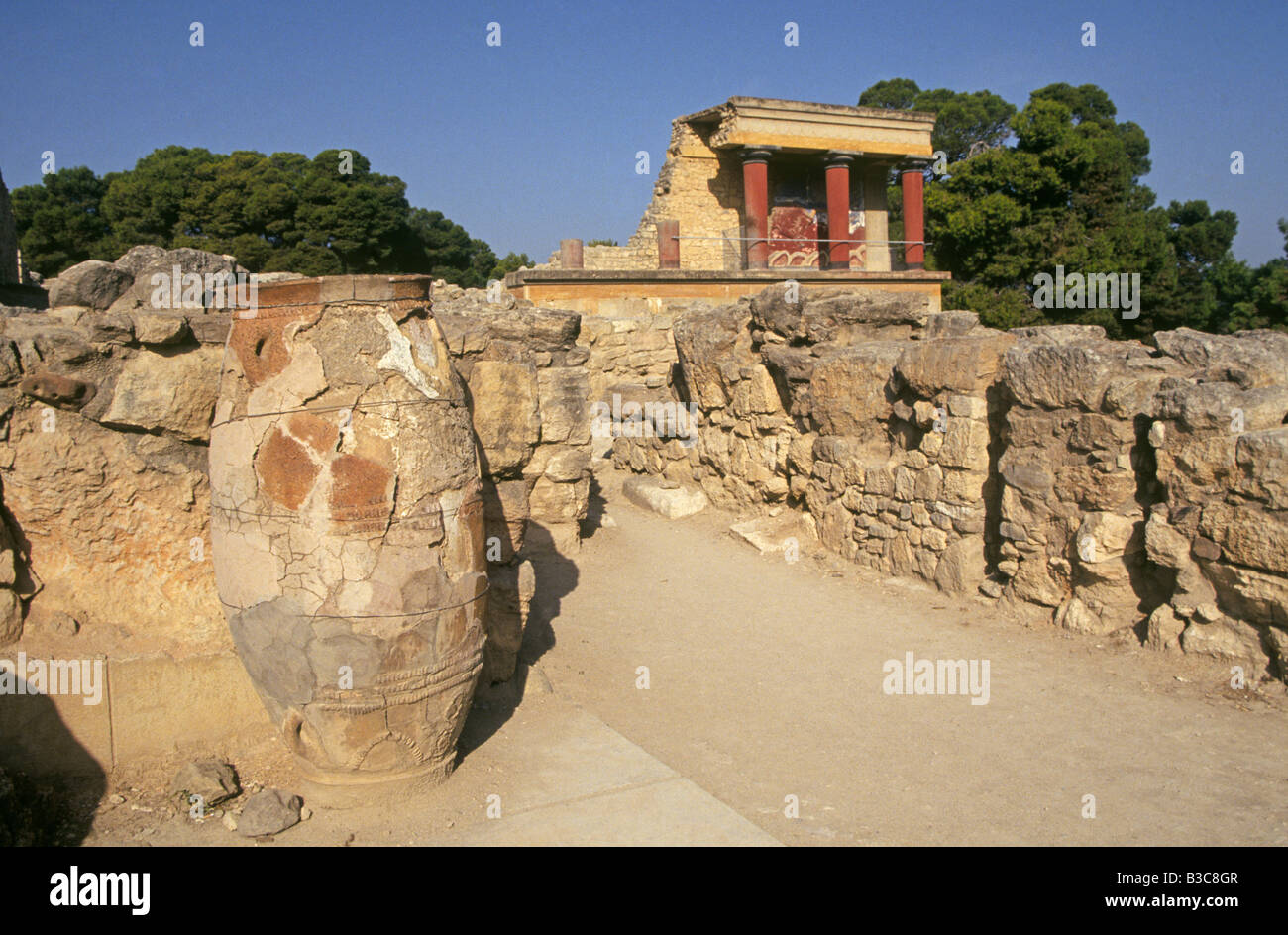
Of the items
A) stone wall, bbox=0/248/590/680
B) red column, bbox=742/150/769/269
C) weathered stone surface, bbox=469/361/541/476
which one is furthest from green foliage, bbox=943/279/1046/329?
stone wall, bbox=0/248/590/680

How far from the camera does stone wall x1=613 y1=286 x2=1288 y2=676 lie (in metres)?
4.95

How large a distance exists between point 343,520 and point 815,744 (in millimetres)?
2540

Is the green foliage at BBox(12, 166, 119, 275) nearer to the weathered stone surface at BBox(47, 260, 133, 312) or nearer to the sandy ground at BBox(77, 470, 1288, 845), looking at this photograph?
the weathered stone surface at BBox(47, 260, 133, 312)

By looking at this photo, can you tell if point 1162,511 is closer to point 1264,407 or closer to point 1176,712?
point 1264,407

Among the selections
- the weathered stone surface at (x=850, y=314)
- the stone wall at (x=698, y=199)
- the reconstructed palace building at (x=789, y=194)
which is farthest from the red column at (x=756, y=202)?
the weathered stone surface at (x=850, y=314)

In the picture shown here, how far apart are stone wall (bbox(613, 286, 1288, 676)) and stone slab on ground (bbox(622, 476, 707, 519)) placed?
393mm

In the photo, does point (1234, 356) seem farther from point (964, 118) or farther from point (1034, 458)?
point (964, 118)

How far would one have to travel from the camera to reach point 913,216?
2161 centimetres

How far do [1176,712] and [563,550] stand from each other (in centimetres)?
426

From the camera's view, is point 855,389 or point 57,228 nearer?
point 855,389

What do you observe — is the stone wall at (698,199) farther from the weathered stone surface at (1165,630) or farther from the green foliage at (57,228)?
the weathered stone surface at (1165,630)

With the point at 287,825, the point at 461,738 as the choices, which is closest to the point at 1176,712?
the point at 461,738

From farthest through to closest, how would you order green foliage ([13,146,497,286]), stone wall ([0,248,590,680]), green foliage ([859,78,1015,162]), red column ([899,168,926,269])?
green foliage ([859,78,1015,162]), green foliage ([13,146,497,286]), red column ([899,168,926,269]), stone wall ([0,248,590,680])

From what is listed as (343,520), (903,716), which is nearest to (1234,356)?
(903,716)
